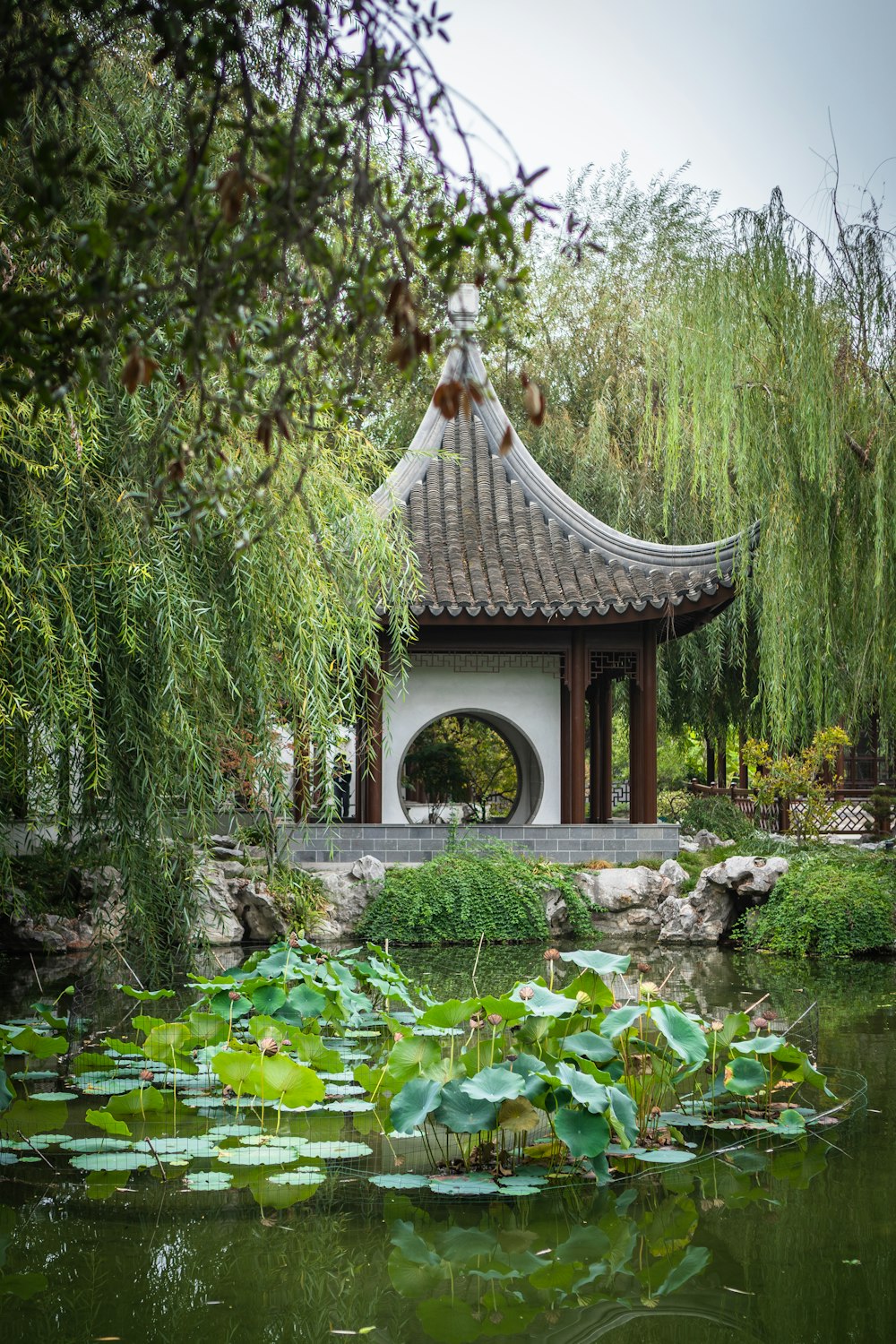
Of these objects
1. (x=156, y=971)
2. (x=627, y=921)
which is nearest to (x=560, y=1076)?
(x=156, y=971)

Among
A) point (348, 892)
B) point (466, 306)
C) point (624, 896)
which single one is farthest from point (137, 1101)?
point (466, 306)

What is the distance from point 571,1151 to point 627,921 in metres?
6.62

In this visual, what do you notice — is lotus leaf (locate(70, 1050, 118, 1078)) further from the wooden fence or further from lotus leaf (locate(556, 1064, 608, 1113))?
the wooden fence

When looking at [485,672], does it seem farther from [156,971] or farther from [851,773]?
[851,773]

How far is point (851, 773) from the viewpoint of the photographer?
19984 millimetres

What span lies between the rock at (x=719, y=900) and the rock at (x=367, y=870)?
2202mm

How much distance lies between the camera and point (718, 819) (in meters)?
13.6

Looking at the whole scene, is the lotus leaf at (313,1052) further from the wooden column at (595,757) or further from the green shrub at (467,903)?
the wooden column at (595,757)

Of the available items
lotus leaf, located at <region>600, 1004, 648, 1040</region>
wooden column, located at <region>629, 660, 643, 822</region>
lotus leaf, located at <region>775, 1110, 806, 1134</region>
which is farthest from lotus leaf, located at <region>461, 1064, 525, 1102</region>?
wooden column, located at <region>629, 660, 643, 822</region>

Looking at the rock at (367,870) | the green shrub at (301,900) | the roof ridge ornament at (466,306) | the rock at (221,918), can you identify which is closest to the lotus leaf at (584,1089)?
the rock at (221,918)

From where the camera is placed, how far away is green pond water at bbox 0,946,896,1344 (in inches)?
114

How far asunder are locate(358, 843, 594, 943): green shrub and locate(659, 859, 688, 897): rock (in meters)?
0.83

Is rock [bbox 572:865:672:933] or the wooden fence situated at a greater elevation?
the wooden fence

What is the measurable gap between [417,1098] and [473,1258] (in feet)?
1.59
